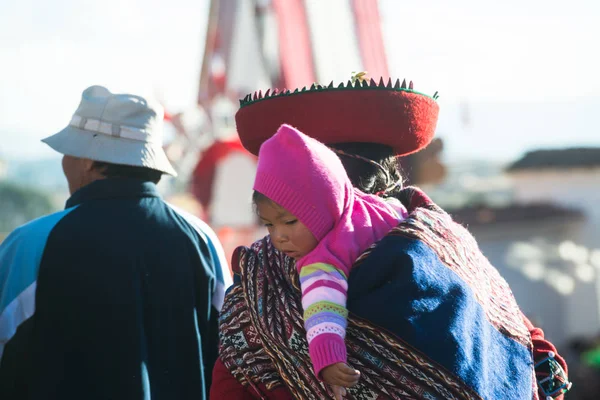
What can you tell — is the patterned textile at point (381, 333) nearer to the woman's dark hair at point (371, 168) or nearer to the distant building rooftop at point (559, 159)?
the woman's dark hair at point (371, 168)

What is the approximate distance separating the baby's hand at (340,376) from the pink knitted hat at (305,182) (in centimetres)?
29

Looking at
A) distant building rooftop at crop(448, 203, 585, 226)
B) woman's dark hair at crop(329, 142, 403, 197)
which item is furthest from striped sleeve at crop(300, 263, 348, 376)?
distant building rooftop at crop(448, 203, 585, 226)

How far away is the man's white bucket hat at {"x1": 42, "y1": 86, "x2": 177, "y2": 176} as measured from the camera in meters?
2.72

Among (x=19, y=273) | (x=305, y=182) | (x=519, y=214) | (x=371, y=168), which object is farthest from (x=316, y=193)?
(x=519, y=214)

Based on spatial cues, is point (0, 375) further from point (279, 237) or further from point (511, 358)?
point (511, 358)

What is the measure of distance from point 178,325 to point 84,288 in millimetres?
357

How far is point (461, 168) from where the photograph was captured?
39.6 feet

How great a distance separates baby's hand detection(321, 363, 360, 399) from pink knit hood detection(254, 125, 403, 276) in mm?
220

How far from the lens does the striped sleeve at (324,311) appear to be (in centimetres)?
159

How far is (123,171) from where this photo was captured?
276 centimetres

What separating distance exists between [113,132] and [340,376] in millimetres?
1510

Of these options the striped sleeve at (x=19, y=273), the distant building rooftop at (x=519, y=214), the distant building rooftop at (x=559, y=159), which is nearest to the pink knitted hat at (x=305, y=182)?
the striped sleeve at (x=19, y=273)

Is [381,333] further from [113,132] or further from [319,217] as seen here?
[113,132]

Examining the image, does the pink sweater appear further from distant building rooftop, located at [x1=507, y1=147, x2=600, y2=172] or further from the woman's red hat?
distant building rooftop, located at [x1=507, y1=147, x2=600, y2=172]
